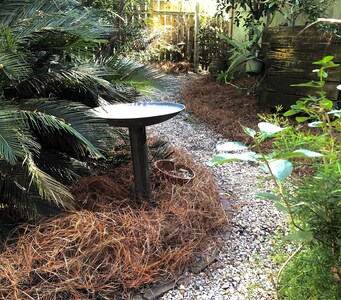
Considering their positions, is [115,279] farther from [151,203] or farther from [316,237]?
[316,237]

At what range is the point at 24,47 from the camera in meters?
2.08

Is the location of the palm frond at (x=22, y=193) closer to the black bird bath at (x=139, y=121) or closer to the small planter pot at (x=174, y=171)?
the black bird bath at (x=139, y=121)

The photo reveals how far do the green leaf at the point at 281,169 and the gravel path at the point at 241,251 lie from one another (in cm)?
67

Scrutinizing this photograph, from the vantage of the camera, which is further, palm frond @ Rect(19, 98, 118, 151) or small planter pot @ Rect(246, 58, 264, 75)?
small planter pot @ Rect(246, 58, 264, 75)

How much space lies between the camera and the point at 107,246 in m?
1.72

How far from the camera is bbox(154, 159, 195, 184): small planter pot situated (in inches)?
99.0

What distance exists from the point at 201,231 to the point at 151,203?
1.30ft

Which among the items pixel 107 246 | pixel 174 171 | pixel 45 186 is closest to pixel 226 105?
pixel 174 171

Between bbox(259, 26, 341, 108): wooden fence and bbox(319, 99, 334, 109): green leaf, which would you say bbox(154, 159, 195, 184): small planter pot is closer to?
bbox(319, 99, 334, 109): green leaf

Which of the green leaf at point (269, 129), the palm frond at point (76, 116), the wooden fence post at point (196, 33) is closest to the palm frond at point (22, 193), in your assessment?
the palm frond at point (76, 116)

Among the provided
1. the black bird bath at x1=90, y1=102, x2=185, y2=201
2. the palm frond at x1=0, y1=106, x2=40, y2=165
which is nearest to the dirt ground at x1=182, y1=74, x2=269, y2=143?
the black bird bath at x1=90, y1=102, x2=185, y2=201

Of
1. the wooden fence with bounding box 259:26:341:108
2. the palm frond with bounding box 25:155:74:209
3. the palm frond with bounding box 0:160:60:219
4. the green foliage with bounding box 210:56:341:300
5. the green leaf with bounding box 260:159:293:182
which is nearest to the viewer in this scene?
the green leaf with bounding box 260:159:293:182

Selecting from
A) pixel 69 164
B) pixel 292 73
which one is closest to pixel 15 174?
pixel 69 164

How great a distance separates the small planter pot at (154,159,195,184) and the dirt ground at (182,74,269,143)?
1.05m
